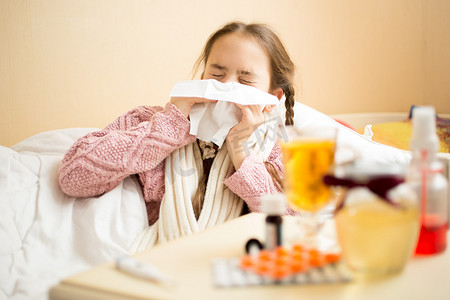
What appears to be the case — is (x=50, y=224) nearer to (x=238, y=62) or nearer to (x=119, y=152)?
(x=119, y=152)

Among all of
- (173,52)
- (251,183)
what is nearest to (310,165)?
(251,183)

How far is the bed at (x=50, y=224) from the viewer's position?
1.00m

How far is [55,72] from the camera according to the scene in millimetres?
1568

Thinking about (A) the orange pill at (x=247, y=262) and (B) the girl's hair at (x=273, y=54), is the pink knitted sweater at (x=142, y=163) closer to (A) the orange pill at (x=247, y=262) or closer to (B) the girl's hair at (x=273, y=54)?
(B) the girl's hair at (x=273, y=54)

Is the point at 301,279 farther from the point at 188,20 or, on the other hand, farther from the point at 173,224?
the point at 188,20

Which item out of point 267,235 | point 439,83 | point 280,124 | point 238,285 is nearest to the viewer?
point 238,285

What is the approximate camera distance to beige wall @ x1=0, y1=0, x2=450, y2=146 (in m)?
1.51

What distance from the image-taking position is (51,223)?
1098mm

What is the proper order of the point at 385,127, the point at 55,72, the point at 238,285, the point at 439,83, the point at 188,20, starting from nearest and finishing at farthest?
the point at 238,285, the point at 55,72, the point at 188,20, the point at 385,127, the point at 439,83

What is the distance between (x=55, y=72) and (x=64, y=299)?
1.15m

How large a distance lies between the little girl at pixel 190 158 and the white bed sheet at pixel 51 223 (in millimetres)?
40

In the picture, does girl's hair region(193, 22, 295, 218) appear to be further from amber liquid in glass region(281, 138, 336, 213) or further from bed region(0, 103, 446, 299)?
amber liquid in glass region(281, 138, 336, 213)

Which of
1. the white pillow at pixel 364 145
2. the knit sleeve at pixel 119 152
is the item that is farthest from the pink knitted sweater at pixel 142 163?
the white pillow at pixel 364 145

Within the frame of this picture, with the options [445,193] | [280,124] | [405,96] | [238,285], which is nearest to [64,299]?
[238,285]
